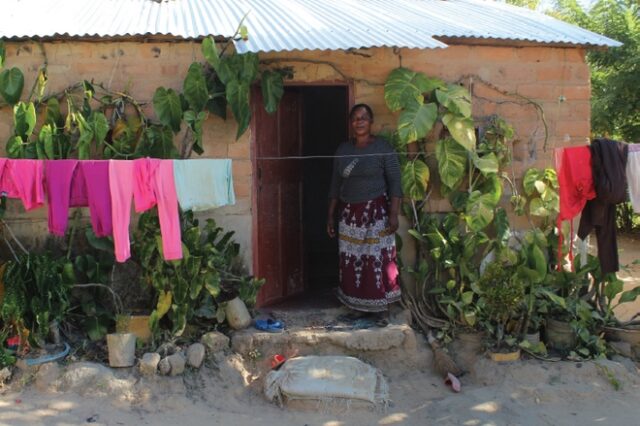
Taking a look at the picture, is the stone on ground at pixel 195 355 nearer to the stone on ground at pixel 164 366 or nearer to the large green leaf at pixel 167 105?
the stone on ground at pixel 164 366

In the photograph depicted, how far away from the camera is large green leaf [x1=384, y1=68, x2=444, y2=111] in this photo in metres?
4.86

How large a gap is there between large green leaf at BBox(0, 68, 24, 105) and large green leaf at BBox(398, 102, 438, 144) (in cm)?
284

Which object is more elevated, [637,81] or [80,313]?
[637,81]

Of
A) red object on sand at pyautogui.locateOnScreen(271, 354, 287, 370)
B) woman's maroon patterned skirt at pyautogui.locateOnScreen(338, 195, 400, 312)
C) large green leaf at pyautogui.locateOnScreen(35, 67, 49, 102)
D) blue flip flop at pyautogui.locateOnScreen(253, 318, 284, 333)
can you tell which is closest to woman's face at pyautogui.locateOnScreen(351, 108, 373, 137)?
woman's maroon patterned skirt at pyautogui.locateOnScreen(338, 195, 400, 312)

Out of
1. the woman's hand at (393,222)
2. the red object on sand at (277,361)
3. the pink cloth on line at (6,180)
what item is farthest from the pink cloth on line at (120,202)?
the woman's hand at (393,222)

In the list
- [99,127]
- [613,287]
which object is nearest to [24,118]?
[99,127]

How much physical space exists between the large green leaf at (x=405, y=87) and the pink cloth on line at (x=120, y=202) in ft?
6.82

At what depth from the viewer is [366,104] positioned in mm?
5059

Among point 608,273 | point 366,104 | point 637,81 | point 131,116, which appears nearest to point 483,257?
point 608,273

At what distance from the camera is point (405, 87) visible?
16.0ft

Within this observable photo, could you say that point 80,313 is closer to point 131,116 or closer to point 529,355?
point 131,116

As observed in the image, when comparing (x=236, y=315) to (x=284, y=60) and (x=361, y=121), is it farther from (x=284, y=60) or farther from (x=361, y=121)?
(x=284, y=60)

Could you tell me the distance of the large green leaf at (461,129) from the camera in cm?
481

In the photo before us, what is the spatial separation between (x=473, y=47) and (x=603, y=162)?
1.46 metres
